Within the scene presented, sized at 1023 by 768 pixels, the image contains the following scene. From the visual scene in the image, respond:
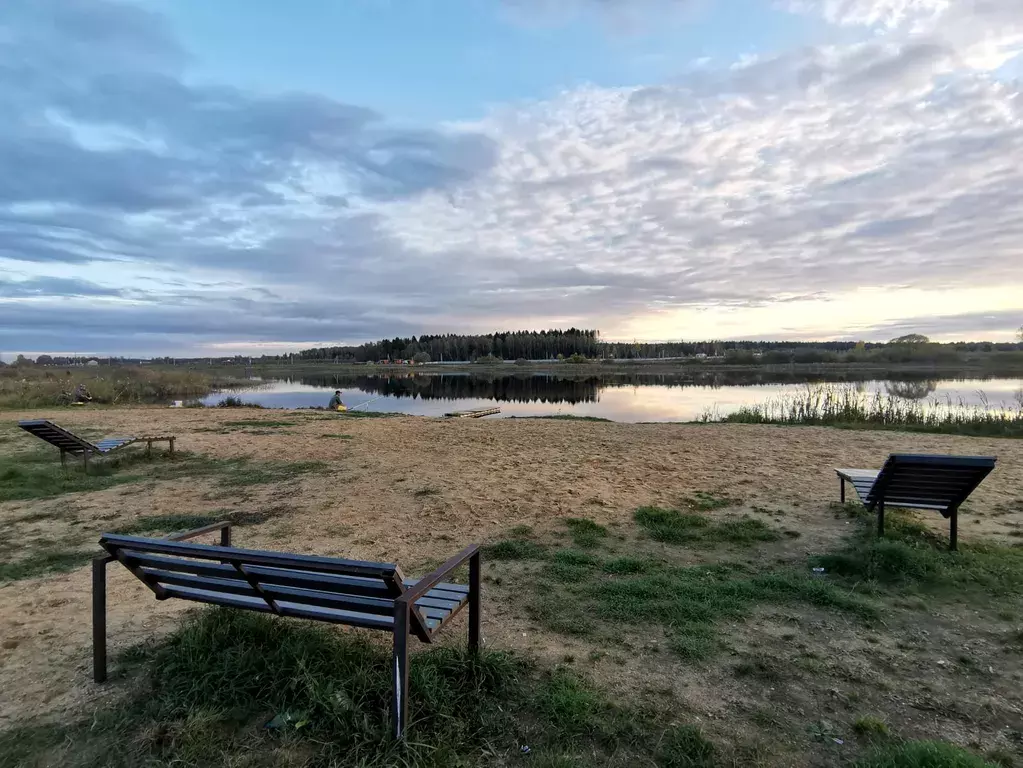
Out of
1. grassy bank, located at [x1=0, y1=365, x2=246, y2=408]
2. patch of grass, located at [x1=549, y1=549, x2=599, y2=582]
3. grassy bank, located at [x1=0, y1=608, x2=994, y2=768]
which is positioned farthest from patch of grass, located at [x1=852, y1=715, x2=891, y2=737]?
grassy bank, located at [x1=0, y1=365, x2=246, y2=408]

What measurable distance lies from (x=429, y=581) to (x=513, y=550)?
2.57 metres

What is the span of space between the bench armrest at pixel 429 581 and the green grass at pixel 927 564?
3.42 meters

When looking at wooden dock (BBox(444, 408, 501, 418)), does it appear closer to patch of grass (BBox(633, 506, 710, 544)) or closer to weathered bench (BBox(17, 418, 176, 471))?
weathered bench (BBox(17, 418, 176, 471))

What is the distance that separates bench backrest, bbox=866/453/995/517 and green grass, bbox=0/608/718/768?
3.60 meters

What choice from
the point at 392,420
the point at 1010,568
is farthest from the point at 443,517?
the point at 392,420

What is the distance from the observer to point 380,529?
607 centimetres

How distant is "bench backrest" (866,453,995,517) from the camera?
470 cm

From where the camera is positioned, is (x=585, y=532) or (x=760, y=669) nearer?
(x=760, y=669)

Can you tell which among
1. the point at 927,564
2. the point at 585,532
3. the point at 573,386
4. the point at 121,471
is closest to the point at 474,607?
the point at 585,532

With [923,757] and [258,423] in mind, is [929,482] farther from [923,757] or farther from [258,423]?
[258,423]

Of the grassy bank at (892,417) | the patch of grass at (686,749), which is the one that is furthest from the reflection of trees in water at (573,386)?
the patch of grass at (686,749)

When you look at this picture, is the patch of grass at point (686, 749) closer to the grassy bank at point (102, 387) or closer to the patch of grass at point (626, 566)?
the patch of grass at point (626, 566)

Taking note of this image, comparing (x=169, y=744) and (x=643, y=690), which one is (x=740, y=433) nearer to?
(x=643, y=690)

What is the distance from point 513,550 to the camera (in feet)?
17.4
